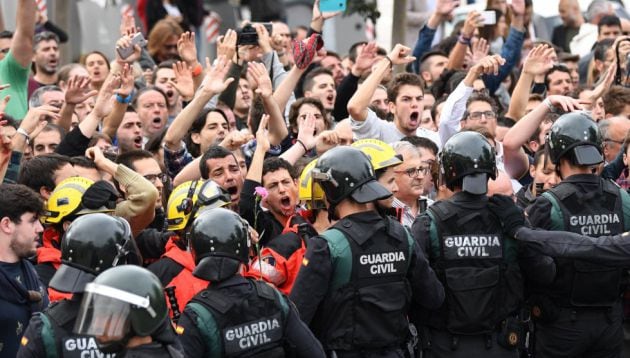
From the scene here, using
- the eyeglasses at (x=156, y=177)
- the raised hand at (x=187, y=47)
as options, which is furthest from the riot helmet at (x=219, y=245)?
the raised hand at (x=187, y=47)

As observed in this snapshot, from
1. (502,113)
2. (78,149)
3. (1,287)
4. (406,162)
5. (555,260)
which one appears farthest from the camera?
(502,113)

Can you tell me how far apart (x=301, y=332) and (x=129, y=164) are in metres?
3.09

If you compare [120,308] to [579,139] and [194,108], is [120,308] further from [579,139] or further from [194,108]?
[194,108]

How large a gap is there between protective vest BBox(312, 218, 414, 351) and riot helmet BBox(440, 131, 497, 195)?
598 millimetres

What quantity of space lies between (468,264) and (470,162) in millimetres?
572

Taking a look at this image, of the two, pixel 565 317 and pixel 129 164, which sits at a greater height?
pixel 129 164

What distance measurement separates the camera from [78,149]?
9023 mm

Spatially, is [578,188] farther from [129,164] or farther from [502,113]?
[502,113]

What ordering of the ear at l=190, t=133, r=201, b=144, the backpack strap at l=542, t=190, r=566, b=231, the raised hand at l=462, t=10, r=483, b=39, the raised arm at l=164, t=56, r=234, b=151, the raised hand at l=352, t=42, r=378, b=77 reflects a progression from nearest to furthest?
1. the backpack strap at l=542, t=190, r=566, b=231
2. the raised arm at l=164, t=56, r=234, b=151
3. the ear at l=190, t=133, r=201, b=144
4. the raised hand at l=352, t=42, r=378, b=77
5. the raised hand at l=462, t=10, r=483, b=39

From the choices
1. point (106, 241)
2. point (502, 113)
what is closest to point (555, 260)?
point (106, 241)

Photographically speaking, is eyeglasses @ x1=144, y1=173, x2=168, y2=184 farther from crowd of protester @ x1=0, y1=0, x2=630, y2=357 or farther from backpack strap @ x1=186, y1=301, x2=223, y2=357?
backpack strap @ x1=186, y1=301, x2=223, y2=357

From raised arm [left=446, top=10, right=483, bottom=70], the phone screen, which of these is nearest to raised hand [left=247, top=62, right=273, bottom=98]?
the phone screen

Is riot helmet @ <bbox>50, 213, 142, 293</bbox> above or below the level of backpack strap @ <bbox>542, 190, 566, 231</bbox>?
above

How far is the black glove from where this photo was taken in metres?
6.74
